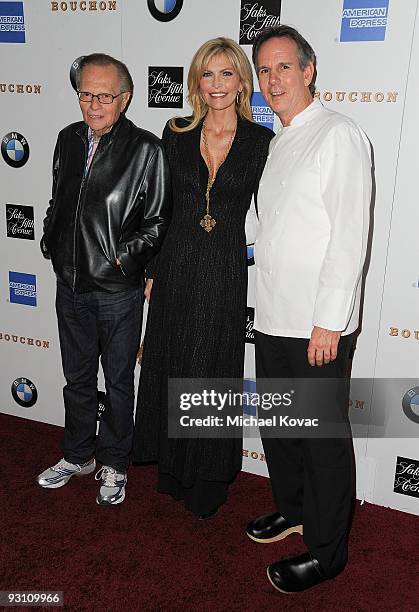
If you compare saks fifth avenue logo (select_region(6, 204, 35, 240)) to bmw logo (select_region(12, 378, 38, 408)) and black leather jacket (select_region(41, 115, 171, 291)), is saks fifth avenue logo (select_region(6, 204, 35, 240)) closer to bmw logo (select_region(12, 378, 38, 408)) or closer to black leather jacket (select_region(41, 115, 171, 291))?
black leather jacket (select_region(41, 115, 171, 291))

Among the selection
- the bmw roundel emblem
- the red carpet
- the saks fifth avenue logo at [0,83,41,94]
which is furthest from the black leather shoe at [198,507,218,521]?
the saks fifth avenue logo at [0,83,41,94]

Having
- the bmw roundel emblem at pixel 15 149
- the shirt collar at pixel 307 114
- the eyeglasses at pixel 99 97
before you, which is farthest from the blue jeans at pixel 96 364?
the shirt collar at pixel 307 114

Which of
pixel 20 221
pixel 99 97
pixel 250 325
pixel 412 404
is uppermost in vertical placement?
pixel 99 97

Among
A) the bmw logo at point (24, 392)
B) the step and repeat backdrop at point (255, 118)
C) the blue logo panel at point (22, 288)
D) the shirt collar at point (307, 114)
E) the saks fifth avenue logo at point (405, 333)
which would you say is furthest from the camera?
the bmw logo at point (24, 392)

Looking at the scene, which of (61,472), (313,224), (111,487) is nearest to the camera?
(313,224)

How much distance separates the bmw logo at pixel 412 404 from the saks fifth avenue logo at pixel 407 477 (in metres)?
0.19

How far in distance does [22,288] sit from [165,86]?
1.32m

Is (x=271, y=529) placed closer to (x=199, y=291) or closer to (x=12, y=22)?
(x=199, y=291)

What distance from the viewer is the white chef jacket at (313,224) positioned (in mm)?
2002

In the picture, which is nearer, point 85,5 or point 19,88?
point 85,5

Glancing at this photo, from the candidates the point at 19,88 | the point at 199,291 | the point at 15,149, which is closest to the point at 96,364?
the point at 199,291

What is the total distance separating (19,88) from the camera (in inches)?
124

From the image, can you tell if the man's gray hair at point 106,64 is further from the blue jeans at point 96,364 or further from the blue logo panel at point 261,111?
the blue jeans at point 96,364

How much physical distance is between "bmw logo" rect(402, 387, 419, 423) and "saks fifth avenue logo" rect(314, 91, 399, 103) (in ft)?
3.96
